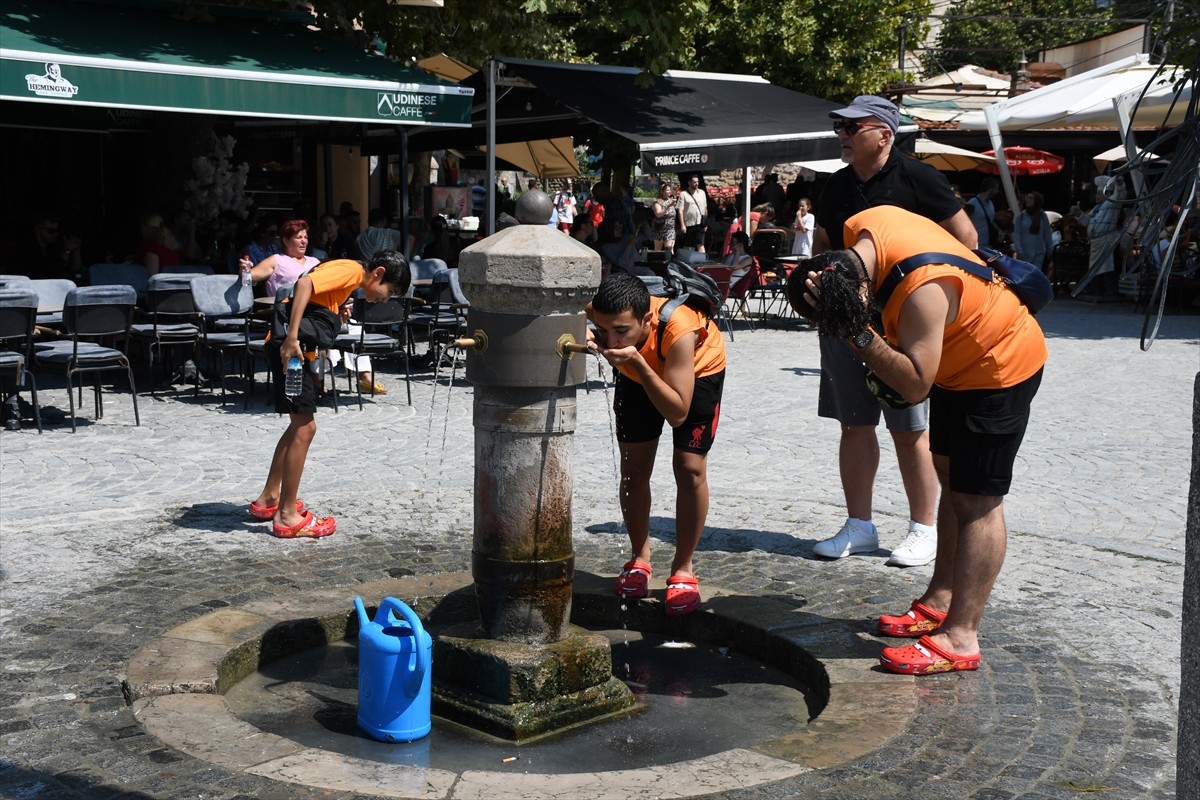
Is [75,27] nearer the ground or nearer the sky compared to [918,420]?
nearer the sky

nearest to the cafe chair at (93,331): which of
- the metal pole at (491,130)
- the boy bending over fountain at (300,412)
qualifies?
the boy bending over fountain at (300,412)

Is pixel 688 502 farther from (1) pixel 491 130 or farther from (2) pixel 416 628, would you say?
(1) pixel 491 130

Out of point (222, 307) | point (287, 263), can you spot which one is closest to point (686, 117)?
point (287, 263)

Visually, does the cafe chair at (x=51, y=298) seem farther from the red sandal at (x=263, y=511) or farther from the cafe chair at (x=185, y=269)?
the red sandal at (x=263, y=511)

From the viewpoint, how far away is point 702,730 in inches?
188

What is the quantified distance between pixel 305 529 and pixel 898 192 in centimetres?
329

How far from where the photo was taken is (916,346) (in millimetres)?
4539

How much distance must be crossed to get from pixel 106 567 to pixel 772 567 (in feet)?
9.99

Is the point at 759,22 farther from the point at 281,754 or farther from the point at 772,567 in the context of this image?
the point at 281,754

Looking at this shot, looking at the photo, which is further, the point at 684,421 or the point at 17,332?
the point at 17,332

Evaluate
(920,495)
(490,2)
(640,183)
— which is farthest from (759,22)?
(640,183)

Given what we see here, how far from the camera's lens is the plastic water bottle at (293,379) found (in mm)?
6762

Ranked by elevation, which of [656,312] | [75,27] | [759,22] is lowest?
[656,312]

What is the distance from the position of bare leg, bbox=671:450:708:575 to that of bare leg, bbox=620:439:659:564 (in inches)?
6.2
